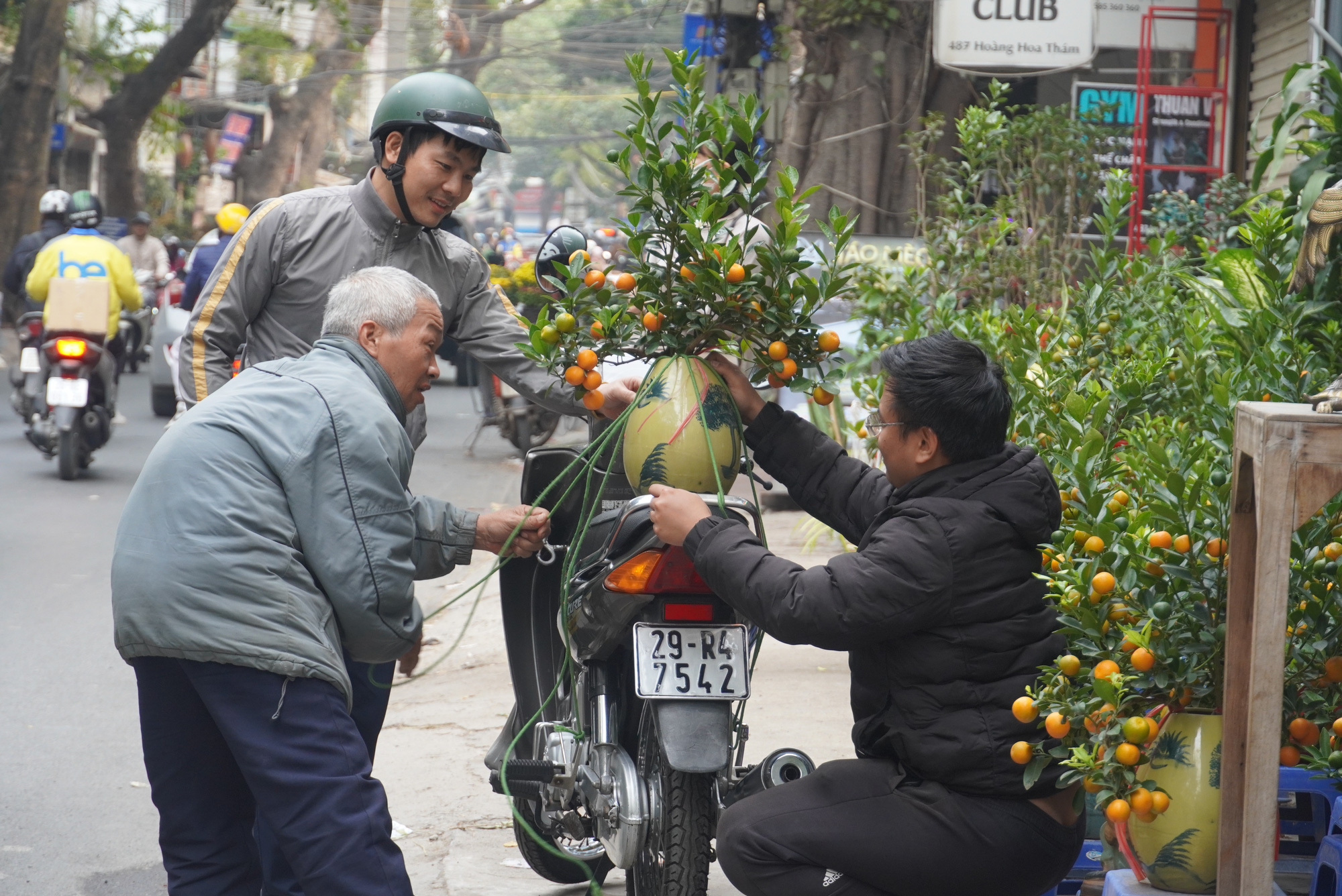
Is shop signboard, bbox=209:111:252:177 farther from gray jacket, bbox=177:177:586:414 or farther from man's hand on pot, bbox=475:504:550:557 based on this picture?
man's hand on pot, bbox=475:504:550:557

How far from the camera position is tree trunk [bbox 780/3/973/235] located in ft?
30.4

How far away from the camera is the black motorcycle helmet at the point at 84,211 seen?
968 cm

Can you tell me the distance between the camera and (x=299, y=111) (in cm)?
2844

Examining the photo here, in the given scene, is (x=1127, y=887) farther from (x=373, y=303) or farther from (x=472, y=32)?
(x=472, y=32)

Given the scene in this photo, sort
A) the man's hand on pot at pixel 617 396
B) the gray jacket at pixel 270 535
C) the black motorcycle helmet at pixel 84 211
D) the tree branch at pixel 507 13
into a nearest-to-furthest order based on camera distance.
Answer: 1. the gray jacket at pixel 270 535
2. the man's hand on pot at pixel 617 396
3. the black motorcycle helmet at pixel 84 211
4. the tree branch at pixel 507 13

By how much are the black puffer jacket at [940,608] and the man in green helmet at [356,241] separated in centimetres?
100

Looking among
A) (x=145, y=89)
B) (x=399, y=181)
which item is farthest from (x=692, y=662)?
(x=145, y=89)

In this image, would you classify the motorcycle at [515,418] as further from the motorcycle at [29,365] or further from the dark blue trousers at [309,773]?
the dark blue trousers at [309,773]

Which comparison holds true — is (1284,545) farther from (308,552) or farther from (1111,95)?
(1111,95)

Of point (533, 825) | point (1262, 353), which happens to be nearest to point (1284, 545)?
point (1262, 353)

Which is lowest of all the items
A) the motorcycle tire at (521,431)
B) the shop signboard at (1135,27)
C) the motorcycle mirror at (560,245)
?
the motorcycle tire at (521,431)

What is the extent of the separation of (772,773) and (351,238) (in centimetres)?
169

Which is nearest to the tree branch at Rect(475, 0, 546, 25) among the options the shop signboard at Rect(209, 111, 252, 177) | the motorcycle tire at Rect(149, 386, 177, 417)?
the shop signboard at Rect(209, 111, 252, 177)

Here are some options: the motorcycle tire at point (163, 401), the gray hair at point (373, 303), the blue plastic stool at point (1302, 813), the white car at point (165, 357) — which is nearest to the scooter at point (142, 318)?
the white car at point (165, 357)
